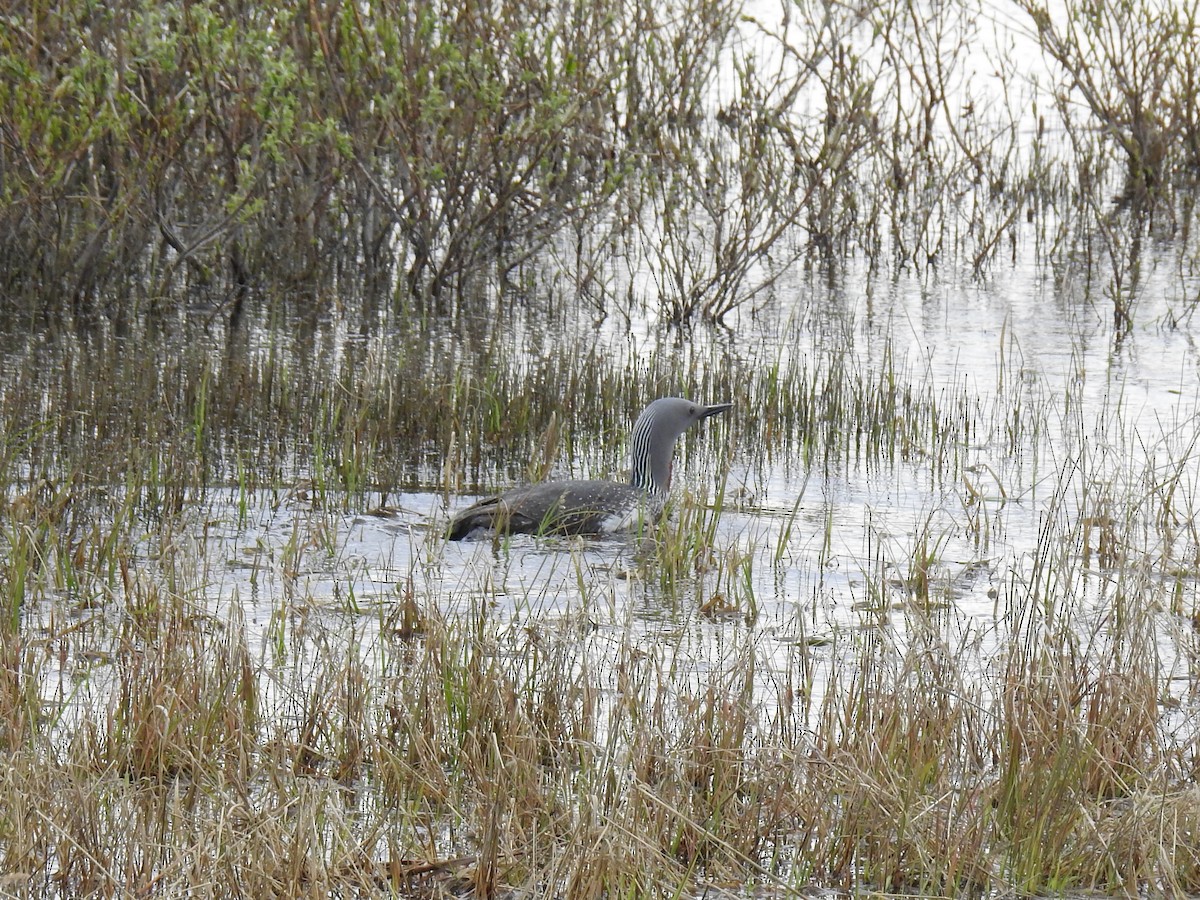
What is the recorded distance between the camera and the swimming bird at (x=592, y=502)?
6.41m

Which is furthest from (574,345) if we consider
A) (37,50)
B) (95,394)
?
(37,50)

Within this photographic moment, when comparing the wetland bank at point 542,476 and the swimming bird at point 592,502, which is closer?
the wetland bank at point 542,476

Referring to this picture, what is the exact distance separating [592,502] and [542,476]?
0.72 metres

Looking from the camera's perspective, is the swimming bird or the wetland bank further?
the swimming bird

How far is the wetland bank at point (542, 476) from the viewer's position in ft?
11.6

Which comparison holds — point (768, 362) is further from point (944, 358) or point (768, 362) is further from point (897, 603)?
point (897, 603)

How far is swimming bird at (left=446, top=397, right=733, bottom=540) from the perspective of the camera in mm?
6414

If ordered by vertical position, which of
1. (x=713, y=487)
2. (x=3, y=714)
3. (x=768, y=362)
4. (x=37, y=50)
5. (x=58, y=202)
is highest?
(x=37, y=50)

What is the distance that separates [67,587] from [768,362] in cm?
575

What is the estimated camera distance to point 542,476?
729 cm

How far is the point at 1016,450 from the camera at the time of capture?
7.95 metres

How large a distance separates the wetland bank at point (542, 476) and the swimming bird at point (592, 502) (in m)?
0.14

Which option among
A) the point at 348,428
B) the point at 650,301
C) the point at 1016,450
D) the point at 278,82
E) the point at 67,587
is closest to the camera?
the point at 67,587

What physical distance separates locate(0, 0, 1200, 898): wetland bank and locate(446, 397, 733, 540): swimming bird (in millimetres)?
141
